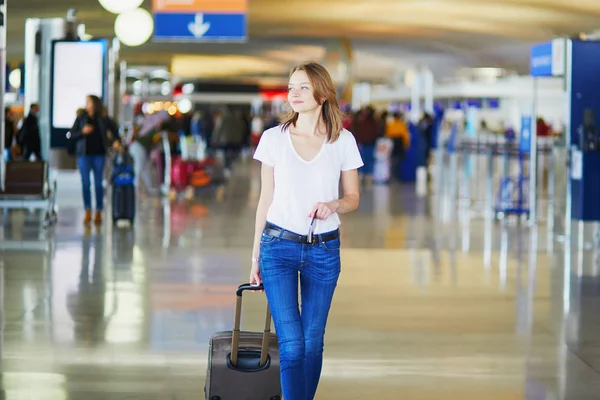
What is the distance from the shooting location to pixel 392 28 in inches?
1206

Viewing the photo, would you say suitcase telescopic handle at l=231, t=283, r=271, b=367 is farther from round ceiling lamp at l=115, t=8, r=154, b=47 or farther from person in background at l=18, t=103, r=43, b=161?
person in background at l=18, t=103, r=43, b=161

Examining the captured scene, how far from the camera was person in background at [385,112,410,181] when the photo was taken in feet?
85.7

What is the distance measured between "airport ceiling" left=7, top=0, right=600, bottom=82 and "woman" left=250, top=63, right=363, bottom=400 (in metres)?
14.7

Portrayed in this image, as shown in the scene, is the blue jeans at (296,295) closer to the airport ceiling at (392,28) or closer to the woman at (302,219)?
the woman at (302,219)

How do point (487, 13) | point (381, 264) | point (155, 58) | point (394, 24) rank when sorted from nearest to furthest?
point (381, 264) < point (487, 13) < point (394, 24) < point (155, 58)

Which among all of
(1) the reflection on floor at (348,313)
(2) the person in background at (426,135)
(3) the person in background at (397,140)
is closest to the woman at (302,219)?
(1) the reflection on floor at (348,313)

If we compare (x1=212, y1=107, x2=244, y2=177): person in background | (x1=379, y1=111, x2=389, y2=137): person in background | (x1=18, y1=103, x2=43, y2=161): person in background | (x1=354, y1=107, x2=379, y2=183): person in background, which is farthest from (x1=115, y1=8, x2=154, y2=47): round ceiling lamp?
(x1=212, y1=107, x2=244, y2=177): person in background

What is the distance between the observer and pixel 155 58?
45031 mm

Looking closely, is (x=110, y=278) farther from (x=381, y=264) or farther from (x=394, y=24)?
(x=394, y=24)

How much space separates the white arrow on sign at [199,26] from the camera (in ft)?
65.1

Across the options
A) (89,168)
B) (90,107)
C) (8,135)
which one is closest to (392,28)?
(8,135)

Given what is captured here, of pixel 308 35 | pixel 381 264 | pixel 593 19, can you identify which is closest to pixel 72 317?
pixel 381 264

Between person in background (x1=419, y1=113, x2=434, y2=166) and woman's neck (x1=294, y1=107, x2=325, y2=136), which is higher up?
person in background (x1=419, y1=113, x2=434, y2=166)

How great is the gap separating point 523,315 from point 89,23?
17.9 metres
